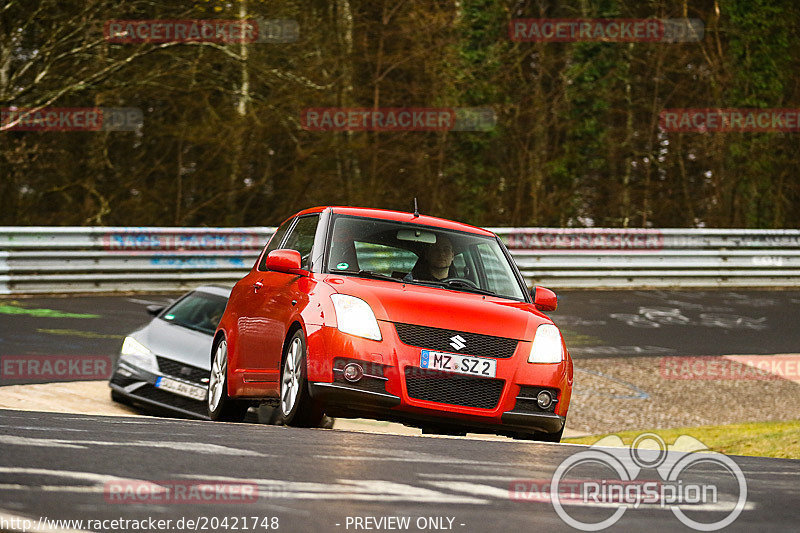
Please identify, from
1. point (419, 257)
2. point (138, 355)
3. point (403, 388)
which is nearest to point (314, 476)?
point (403, 388)

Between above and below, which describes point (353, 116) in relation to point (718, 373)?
above

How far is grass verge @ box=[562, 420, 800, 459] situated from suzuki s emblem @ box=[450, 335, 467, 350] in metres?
4.94

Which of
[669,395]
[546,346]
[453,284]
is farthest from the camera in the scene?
[669,395]

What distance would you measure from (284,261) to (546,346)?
72.4 inches

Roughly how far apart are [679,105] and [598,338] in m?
18.2

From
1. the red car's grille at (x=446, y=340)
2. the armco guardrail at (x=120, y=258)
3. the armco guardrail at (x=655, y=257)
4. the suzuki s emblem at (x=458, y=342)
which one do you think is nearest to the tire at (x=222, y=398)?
the red car's grille at (x=446, y=340)

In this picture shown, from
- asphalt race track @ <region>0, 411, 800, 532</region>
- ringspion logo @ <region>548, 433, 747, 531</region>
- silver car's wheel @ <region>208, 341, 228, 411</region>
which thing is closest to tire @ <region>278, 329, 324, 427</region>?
asphalt race track @ <region>0, 411, 800, 532</region>

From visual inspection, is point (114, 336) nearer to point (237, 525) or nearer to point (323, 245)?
point (323, 245)

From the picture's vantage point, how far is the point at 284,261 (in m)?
8.46

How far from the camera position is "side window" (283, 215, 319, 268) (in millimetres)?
8969

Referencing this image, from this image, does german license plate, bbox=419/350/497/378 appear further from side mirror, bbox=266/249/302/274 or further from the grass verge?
the grass verge

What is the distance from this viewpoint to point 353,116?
29.3 meters

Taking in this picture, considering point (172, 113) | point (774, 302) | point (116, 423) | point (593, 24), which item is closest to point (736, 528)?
point (116, 423)

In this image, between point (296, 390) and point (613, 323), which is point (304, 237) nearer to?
point (296, 390)
